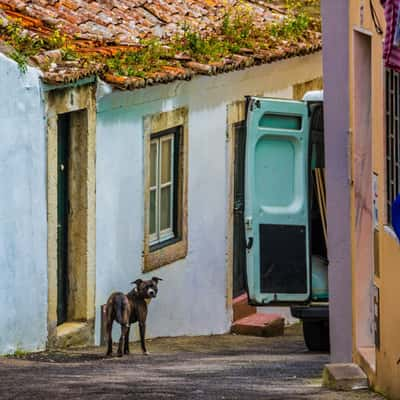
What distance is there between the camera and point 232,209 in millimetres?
19234

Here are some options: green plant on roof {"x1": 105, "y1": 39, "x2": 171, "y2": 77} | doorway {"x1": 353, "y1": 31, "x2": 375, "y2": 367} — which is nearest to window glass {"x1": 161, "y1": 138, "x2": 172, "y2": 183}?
green plant on roof {"x1": 105, "y1": 39, "x2": 171, "y2": 77}

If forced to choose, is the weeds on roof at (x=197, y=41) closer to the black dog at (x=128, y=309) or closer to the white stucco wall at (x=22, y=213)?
the white stucco wall at (x=22, y=213)

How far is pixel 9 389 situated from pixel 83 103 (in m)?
4.86

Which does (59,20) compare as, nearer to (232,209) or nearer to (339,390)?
(232,209)

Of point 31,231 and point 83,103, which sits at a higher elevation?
point 83,103

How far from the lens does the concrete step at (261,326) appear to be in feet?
60.8

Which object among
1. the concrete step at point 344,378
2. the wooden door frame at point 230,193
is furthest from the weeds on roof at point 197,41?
the concrete step at point 344,378

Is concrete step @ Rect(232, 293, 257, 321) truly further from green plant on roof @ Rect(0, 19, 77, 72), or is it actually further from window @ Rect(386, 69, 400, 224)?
window @ Rect(386, 69, 400, 224)

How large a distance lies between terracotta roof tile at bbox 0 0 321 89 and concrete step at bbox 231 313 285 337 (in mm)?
2754

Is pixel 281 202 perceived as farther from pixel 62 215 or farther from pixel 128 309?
pixel 62 215

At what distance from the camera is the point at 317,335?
15.6 metres

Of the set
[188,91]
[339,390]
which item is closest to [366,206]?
[339,390]

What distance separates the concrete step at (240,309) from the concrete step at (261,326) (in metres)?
0.09

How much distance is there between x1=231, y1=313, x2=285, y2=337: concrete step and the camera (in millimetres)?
18534
